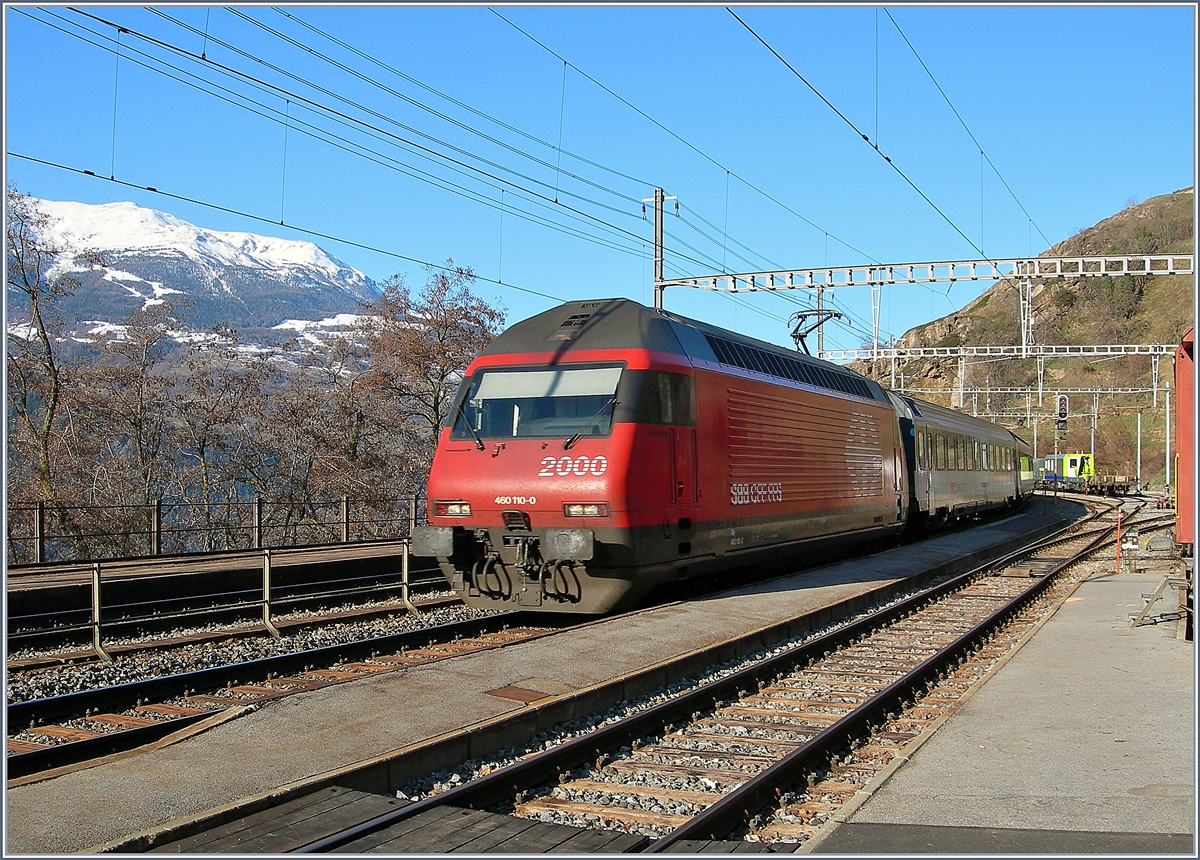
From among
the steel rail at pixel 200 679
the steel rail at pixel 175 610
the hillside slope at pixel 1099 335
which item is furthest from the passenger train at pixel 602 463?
the hillside slope at pixel 1099 335

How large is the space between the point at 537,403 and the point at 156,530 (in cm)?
971

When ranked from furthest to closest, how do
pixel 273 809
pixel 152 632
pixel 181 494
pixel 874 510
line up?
1. pixel 181 494
2. pixel 874 510
3. pixel 152 632
4. pixel 273 809

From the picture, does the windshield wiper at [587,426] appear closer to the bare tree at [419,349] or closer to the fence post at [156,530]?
the fence post at [156,530]

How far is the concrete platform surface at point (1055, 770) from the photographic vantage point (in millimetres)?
5316

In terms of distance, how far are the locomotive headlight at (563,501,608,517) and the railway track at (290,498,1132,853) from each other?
2629 mm

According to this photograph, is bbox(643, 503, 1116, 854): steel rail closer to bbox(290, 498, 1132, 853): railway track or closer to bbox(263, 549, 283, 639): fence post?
bbox(290, 498, 1132, 853): railway track

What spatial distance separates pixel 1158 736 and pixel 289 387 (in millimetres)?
29968

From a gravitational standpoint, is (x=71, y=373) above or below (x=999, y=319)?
below

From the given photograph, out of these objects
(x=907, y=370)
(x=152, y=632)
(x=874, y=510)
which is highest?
(x=907, y=370)

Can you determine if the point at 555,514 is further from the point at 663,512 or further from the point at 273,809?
the point at 273,809

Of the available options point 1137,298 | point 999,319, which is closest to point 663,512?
point 1137,298

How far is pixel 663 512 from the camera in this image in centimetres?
1238

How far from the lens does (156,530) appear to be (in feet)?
61.7

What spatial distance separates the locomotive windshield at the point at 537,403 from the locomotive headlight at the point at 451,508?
894mm
